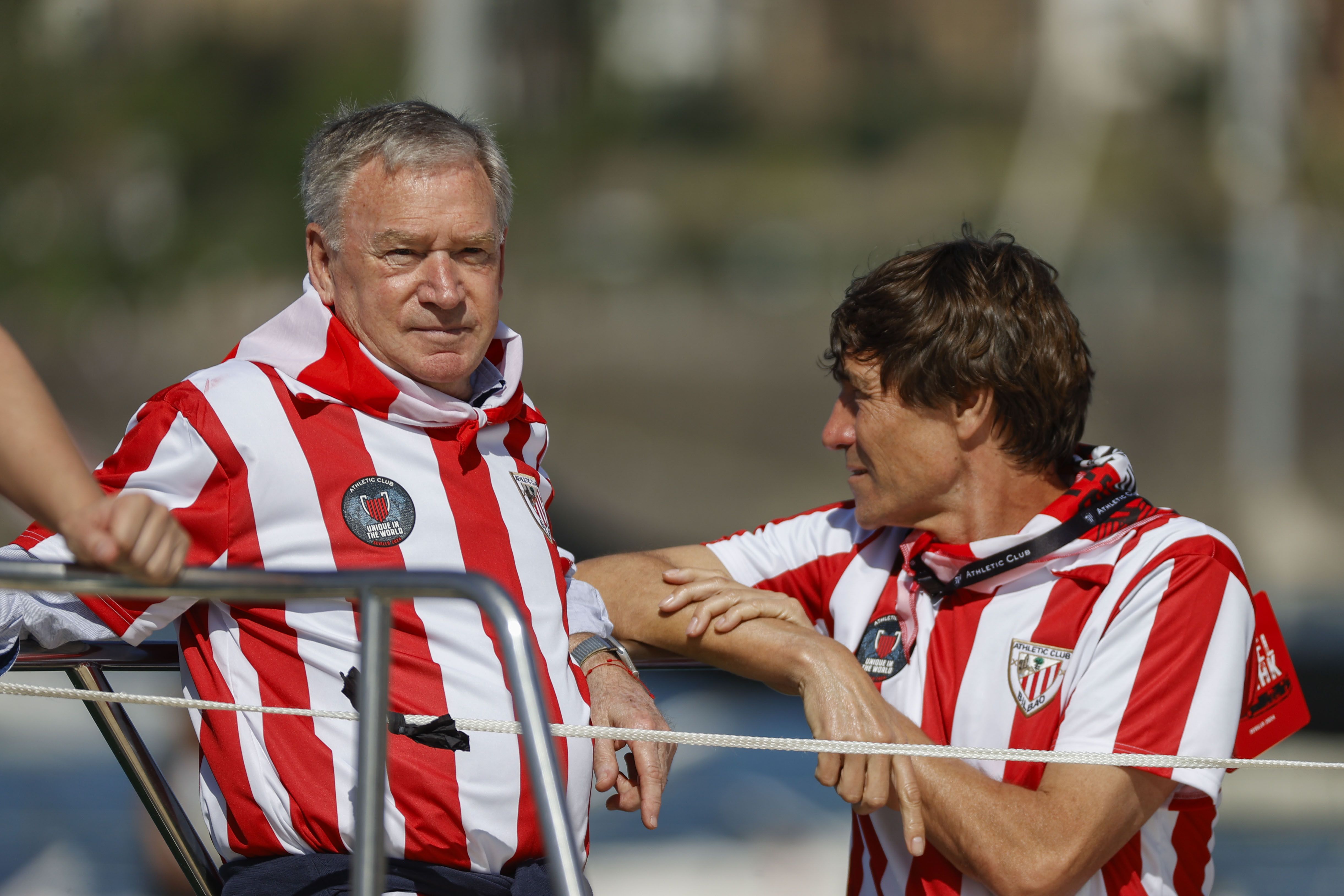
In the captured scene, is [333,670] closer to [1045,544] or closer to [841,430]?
[841,430]

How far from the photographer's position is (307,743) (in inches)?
64.8

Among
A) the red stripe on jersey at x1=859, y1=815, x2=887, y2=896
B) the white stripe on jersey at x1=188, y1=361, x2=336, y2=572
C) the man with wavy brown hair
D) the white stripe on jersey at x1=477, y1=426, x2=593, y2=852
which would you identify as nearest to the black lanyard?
the man with wavy brown hair

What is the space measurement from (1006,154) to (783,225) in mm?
4075

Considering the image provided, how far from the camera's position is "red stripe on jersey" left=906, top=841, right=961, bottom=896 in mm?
1817

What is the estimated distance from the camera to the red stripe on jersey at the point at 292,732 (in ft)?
5.33

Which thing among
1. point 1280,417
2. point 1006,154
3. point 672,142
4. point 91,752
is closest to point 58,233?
point 672,142

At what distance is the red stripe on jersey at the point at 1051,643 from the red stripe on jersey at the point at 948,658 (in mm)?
100

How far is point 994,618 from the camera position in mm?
1895

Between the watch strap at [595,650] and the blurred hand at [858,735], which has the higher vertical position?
the watch strap at [595,650]

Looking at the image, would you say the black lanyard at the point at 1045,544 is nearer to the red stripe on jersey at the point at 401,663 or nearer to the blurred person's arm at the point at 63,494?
the red stripe on jersey at the point at 401,663

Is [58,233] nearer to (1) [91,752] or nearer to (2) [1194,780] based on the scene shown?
(1) [91,752]

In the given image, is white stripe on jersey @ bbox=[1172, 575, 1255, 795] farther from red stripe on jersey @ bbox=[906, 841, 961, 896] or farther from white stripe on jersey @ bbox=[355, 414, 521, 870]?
white stripe on jersey @ bbox=[355, 414, 521, 870]

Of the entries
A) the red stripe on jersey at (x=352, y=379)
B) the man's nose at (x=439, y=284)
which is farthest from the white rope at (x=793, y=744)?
the man's nose at (x=439, y=284)

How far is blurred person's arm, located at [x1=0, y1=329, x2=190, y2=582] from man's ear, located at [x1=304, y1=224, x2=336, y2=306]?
0.71 metres
